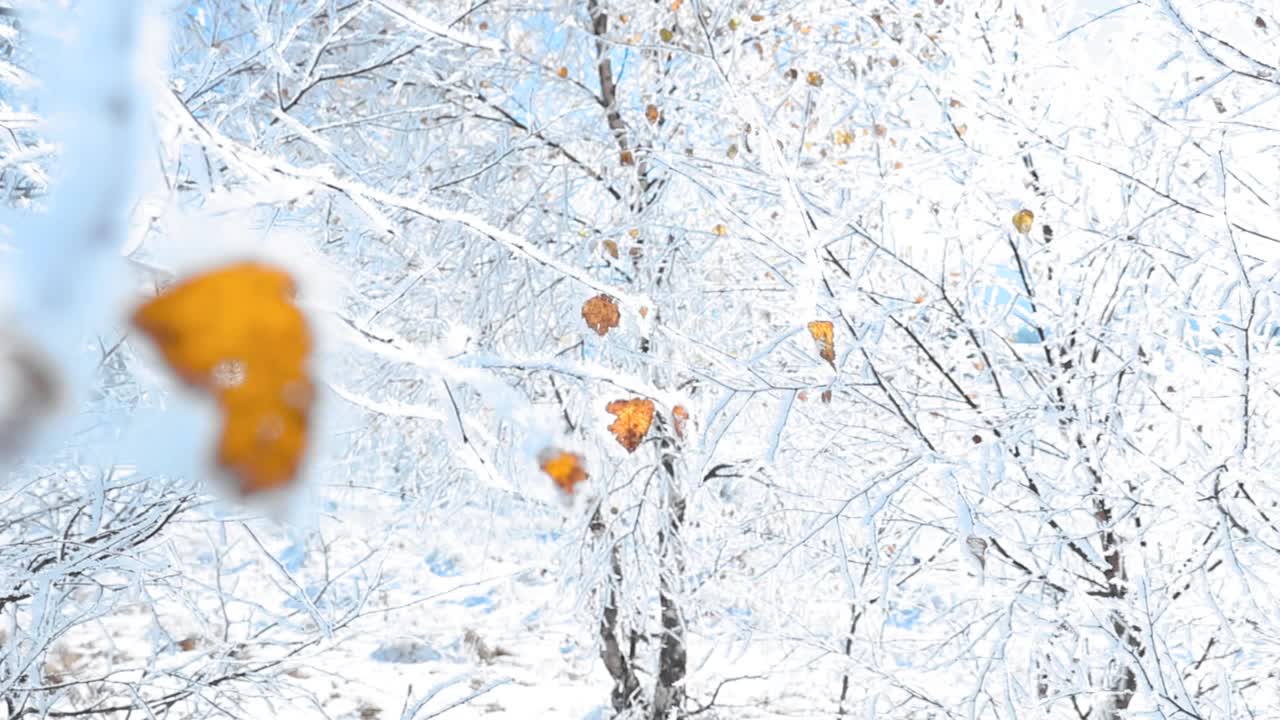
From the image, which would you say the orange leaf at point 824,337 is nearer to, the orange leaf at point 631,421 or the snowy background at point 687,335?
the snowy background at point 687,335

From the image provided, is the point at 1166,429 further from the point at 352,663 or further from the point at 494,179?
the point at 352,663

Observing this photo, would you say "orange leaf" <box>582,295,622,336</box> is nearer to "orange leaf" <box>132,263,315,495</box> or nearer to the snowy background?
the snowy background

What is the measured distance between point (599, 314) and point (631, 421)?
1.17 meters

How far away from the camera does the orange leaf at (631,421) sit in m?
1.02

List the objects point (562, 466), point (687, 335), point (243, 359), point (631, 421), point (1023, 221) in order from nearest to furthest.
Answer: point (243, 359), point (562, 466), point (631, 421), point (1023, 221), point (687, 335)

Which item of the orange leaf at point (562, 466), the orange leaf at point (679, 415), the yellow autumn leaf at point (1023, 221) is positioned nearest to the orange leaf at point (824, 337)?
the yellow autumn leaf at point (1023, 221)

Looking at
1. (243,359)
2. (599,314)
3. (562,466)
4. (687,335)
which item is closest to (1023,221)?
(687,335)

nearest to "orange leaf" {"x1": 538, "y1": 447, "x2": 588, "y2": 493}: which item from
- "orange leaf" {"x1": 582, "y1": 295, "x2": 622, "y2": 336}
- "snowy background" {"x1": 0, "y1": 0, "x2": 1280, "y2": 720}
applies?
"snowy background" {"x1": 0, "y1": 0, "x2": 1280, "y2": 720}

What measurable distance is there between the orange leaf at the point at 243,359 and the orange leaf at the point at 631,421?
567mm

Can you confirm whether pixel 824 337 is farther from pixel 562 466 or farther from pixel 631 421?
pixel 562 466

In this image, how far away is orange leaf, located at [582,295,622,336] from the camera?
7.03 ft

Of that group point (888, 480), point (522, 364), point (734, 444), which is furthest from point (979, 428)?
point (734, 444)

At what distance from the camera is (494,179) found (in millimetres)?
3836

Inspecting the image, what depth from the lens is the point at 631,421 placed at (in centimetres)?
103
